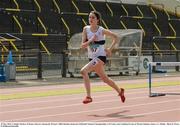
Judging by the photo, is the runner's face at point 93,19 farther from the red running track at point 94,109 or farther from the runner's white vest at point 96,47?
the red running track at point 94,109

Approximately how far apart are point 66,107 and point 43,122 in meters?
2.43

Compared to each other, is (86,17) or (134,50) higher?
Result: (86,17)

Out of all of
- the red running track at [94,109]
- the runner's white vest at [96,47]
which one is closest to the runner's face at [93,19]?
the runner's white vest at [96,47]

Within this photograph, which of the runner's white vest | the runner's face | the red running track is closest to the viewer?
the red running track

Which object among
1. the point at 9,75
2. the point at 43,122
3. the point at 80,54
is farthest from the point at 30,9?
the point at 43,122

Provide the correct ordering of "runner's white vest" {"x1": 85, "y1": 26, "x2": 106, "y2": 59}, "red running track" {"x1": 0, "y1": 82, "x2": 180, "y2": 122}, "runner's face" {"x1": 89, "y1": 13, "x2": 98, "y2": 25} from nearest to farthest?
"red running track" {"x1": 0, "y1": 82, "x2": 180, "y2": 122}
"runner's face" {"x1": 89, "y1": 13, "x2": 98, "y2": 25}
"runner's white vest" {"x1": 85, "y1": 26, "x2": 106, "y2": 59}

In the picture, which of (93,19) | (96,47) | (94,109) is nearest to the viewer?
(94,109)

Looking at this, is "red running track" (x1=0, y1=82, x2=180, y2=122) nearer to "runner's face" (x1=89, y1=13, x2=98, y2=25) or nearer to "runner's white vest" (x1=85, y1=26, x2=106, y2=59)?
"runner's white vest" (x1=85, y1=26, x2=106, y2=59)

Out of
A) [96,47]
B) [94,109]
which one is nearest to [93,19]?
[96,47]

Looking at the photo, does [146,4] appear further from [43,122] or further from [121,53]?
[43,122]

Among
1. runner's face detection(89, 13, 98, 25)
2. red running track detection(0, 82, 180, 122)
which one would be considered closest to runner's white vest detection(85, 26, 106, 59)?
runner's face detection(89, 13, 98, 25)

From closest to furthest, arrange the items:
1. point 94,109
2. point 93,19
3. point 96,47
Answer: point 94,109 < point 93,19 < point 96,47

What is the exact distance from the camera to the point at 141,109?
33.1ft

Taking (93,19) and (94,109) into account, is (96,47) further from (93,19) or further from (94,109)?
(94,109)
